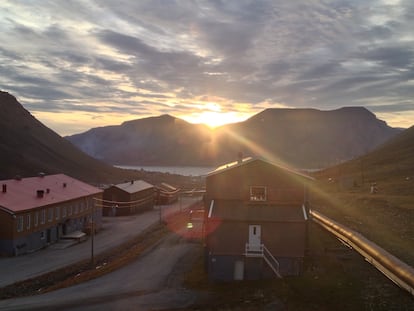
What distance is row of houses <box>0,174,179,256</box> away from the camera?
37875 millimetres

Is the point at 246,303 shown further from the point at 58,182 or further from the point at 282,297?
the point at 58,182

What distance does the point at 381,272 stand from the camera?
65.3 ft

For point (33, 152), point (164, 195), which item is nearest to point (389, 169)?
point (164, 195)

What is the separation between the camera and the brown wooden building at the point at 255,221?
2759 centimetres

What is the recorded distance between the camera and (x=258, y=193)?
29.9m

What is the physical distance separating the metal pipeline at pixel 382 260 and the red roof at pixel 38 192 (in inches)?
1011

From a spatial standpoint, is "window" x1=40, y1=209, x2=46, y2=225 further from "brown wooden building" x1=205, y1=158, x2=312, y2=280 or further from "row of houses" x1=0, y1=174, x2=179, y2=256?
"brown wooden building" x1=205, y1=158, x2=312, y2=280

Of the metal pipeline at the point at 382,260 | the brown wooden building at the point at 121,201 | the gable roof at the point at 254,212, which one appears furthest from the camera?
the brown wooden building at the point at 121,201

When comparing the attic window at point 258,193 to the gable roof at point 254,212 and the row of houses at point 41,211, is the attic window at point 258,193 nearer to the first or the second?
the gable roof at point 254,212

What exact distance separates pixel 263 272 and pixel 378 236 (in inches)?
289

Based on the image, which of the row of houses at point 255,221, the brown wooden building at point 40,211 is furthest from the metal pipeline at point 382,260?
the brown wooden building at point 40,211

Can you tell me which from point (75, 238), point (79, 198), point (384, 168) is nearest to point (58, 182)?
point (79, 198)

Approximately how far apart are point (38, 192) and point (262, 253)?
25.3m

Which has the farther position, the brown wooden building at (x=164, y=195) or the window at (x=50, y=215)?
the brown wooden building at (x=164, y=195)
